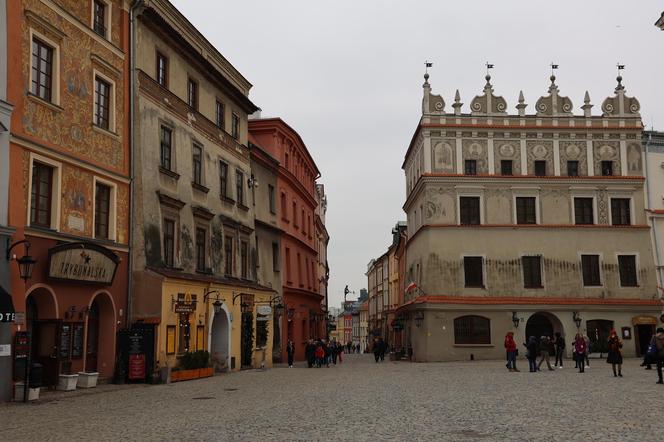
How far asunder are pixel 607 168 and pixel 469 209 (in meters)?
9.23

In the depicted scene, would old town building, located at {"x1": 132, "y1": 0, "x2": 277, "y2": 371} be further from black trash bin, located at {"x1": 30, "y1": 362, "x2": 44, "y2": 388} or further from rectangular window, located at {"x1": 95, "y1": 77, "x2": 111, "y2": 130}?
black trash bin, located at {"x1": 30, "y1": 362, "x2": 44, "y2": 388}

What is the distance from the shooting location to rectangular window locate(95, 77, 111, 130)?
22.8 meters

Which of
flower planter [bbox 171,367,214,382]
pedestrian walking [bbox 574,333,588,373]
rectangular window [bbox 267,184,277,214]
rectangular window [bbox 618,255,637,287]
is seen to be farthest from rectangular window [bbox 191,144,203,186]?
rectangular window [bbox 618,255,637,287]

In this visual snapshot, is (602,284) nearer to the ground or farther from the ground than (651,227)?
nearer to the ground

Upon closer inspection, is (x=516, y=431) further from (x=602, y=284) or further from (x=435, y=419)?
(x=602, y=284)

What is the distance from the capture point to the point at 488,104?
4556 cm

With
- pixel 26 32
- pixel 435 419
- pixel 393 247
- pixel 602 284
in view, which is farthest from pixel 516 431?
pixel 393 247

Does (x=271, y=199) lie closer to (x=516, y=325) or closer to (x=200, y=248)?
(x=200, y=248)

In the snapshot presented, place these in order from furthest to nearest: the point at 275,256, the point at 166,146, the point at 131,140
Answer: the point at 275,256, the point at 166,146, the point at 131,140

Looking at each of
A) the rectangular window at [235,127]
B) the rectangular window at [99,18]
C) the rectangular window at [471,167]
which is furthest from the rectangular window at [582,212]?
the rectangular window at [99,18]

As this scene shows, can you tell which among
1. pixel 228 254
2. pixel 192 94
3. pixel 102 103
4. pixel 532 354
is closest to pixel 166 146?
pixel 192 94

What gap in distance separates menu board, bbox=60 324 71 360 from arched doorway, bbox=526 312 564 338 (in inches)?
1208

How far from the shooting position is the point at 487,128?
1770 inches

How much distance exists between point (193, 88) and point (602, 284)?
2780 centimetres
